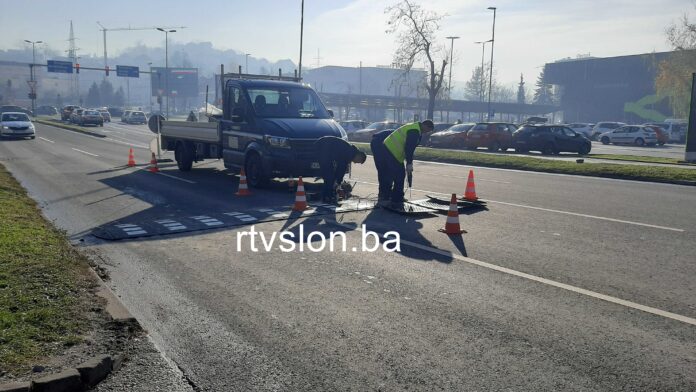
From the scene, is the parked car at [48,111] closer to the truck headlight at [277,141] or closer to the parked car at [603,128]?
the parked car at [603,128]

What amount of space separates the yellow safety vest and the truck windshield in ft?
13.1

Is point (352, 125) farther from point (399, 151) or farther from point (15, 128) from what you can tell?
point (399, 151)

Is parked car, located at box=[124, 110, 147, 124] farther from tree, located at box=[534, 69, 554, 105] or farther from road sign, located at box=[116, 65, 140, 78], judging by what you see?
tree, located at box=[534, 69, 554, 105]

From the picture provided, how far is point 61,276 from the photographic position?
630 cm

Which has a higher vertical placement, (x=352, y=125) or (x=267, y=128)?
(x=267, y=128)

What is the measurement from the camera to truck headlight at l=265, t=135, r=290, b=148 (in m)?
13.9

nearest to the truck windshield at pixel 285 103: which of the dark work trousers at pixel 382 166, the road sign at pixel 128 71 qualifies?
the dark work trousers at pixel 382 166

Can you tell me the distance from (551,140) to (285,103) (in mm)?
21292

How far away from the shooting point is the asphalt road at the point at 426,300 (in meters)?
4.46

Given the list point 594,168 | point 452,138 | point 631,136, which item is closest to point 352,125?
point 452,138

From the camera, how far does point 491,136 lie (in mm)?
36219

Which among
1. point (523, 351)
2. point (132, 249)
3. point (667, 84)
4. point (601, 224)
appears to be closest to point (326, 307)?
point (523, 351)

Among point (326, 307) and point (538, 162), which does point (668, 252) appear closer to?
point (326, 307)

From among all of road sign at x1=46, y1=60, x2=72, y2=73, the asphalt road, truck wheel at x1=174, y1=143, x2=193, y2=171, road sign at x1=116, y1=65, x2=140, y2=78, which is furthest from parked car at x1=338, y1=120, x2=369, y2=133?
road sign at x1=46, y1=60, x2=72, y2=73
